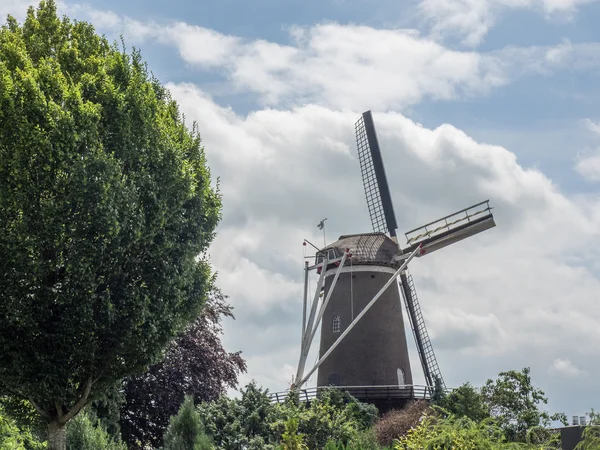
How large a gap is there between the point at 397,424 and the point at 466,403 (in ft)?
9.52

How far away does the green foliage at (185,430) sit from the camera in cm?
2653

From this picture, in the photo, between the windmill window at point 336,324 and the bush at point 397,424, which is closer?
the bush at point 397,424

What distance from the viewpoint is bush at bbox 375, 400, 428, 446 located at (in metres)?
31.9

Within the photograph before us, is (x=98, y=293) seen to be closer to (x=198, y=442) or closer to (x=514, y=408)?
(x=198, y=442)

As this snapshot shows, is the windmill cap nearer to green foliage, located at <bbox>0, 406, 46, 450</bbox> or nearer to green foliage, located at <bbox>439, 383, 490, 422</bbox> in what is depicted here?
green foliage, located at <bbox>439, 383, 490, 422</bbox>

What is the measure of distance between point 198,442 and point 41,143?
12.1 meters

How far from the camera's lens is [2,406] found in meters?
21.5

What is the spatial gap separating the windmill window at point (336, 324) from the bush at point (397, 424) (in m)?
5.69

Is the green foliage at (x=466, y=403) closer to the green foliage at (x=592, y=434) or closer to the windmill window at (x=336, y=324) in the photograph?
the windmill window at (x=336, y=324)

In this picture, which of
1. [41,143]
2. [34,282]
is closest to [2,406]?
[34,282]

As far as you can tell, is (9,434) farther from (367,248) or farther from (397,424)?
(367,248)

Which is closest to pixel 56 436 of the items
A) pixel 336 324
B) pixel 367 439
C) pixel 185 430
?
pixel 185 430

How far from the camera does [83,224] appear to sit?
17.9 metres

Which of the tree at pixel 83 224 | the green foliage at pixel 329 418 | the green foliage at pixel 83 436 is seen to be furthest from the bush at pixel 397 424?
the tree at pixel 83 224
